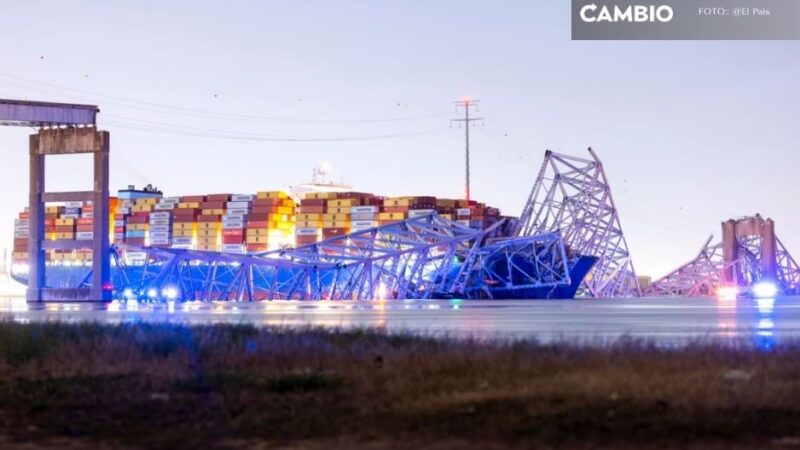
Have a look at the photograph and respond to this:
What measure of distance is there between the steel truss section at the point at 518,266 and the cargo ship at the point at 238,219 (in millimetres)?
41370

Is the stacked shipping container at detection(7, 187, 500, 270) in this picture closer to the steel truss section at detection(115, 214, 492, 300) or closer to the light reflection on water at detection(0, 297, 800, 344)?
the steel truss section at detection(115, 214, 492, 300)

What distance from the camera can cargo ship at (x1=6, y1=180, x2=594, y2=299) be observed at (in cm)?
15788

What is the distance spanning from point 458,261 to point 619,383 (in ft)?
322

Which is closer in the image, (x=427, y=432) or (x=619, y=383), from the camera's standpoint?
(x=427, y=432)

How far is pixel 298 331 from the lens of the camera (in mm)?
25875

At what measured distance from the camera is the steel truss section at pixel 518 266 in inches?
4215

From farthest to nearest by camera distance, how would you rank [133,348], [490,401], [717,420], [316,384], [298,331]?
1. [298,331]
2. [133,348]
3. [316,384]
4. [490,401]
5. [717,420]

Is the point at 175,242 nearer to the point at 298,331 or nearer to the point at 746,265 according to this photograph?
the point at 746,265

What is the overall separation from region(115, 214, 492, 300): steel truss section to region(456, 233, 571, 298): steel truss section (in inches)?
56.7

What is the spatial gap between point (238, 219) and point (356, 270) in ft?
214

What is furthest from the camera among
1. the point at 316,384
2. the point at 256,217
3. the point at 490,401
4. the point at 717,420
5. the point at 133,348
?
the point at 256,217

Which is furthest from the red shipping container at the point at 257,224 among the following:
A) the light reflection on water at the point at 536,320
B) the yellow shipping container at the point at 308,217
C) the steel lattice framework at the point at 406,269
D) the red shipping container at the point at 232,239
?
the light reflection on water at the point at 536,320

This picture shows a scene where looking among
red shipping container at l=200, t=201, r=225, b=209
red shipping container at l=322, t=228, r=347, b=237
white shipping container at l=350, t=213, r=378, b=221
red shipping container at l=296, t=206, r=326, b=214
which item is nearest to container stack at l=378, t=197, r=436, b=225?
white shipping container at l=350, t=213, r=378, b=221

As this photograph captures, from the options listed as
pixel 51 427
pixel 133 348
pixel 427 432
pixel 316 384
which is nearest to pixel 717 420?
pixel 427 432
